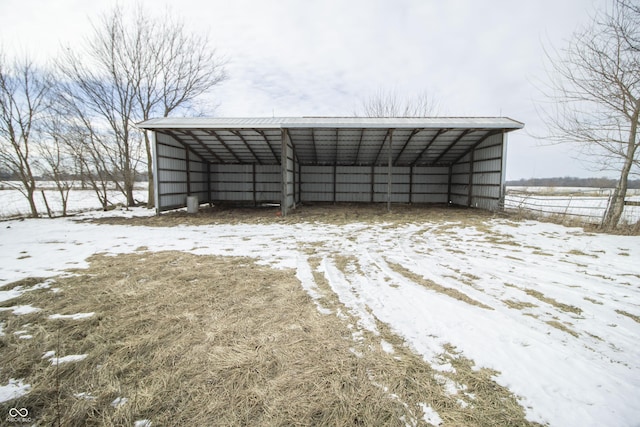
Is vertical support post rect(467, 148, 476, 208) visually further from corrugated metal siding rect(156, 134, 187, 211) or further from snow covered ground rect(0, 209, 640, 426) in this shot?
corrugated metal siding rect(156, 134, 187, 211)

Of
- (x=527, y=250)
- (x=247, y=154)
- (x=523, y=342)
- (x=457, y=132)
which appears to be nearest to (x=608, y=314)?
(x=523, y=342)

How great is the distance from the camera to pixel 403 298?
369 cm

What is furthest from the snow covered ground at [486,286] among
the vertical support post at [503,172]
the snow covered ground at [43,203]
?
the snow covered ground at [43,203]

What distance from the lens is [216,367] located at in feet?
7.64

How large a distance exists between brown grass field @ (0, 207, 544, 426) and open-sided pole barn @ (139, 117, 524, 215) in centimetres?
883

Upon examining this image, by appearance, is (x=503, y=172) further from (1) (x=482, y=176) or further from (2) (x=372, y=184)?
(2) (x=372, y=184)

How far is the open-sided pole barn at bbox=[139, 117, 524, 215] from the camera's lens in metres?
12.0

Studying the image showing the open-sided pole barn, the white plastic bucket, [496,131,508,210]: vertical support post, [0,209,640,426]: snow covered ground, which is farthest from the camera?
the white plastic bucket

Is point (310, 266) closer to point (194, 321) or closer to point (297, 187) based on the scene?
point (194, 321)

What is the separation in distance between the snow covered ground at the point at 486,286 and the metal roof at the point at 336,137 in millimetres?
5097

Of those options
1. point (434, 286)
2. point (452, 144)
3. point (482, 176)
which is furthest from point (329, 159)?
point (434, 286)

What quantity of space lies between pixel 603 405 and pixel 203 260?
5.78 m

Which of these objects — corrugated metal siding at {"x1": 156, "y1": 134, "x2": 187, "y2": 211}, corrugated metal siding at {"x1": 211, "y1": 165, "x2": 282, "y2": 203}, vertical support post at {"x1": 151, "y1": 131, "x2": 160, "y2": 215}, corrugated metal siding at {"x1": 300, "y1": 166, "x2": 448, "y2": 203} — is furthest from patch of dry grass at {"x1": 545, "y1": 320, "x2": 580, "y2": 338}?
corrugated metal siding at {"x1": 211, "y1": 165, "x2": 282, "y2": 203}

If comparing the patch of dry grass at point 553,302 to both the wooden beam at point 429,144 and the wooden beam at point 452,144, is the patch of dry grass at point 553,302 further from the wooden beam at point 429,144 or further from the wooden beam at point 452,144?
the wooden beam at point 452,144
